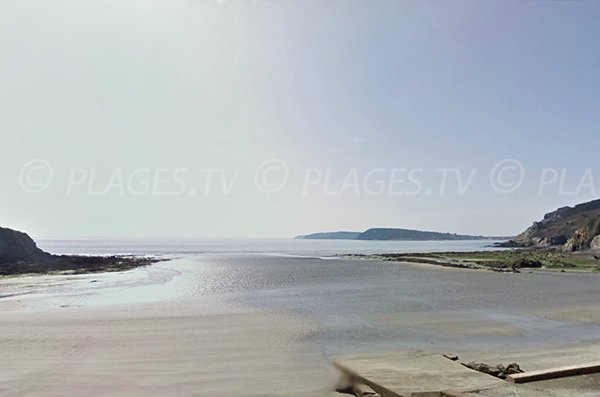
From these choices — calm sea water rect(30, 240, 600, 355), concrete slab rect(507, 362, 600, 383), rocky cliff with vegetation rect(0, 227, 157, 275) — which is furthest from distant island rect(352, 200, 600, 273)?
rocky cliff with vegetation rect(0, 227, 157, 275)

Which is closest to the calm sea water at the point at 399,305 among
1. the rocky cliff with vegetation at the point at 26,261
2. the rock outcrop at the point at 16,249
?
the rocky cliff with vegetation at the point at 26,261

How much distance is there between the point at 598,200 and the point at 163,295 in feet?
655

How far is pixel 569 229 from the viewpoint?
152250mm

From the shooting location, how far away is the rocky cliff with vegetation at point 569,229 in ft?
352

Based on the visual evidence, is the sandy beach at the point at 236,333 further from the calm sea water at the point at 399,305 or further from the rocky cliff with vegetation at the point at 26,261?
the rocky cliff with vegetation at the point at 26,261

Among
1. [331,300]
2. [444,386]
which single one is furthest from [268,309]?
[444,386]

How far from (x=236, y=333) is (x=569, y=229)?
16306 cm

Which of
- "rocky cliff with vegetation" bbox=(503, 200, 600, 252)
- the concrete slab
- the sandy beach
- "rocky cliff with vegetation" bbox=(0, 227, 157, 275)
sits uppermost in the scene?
"rocky cliff with vegetation" bbox=(503, 200, 600, 252)

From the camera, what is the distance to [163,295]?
32656mm

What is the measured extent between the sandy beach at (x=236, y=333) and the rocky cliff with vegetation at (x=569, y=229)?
87.3m

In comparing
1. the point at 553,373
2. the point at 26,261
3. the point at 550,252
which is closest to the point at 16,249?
the point at 26,261

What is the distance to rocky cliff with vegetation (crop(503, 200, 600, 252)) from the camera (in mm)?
107150

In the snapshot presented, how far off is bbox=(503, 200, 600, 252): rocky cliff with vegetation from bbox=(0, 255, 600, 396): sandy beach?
8730 cm

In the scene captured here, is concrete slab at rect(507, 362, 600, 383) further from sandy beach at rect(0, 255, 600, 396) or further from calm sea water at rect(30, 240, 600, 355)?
calm sea water at rect(30, 240, 600, 355)
